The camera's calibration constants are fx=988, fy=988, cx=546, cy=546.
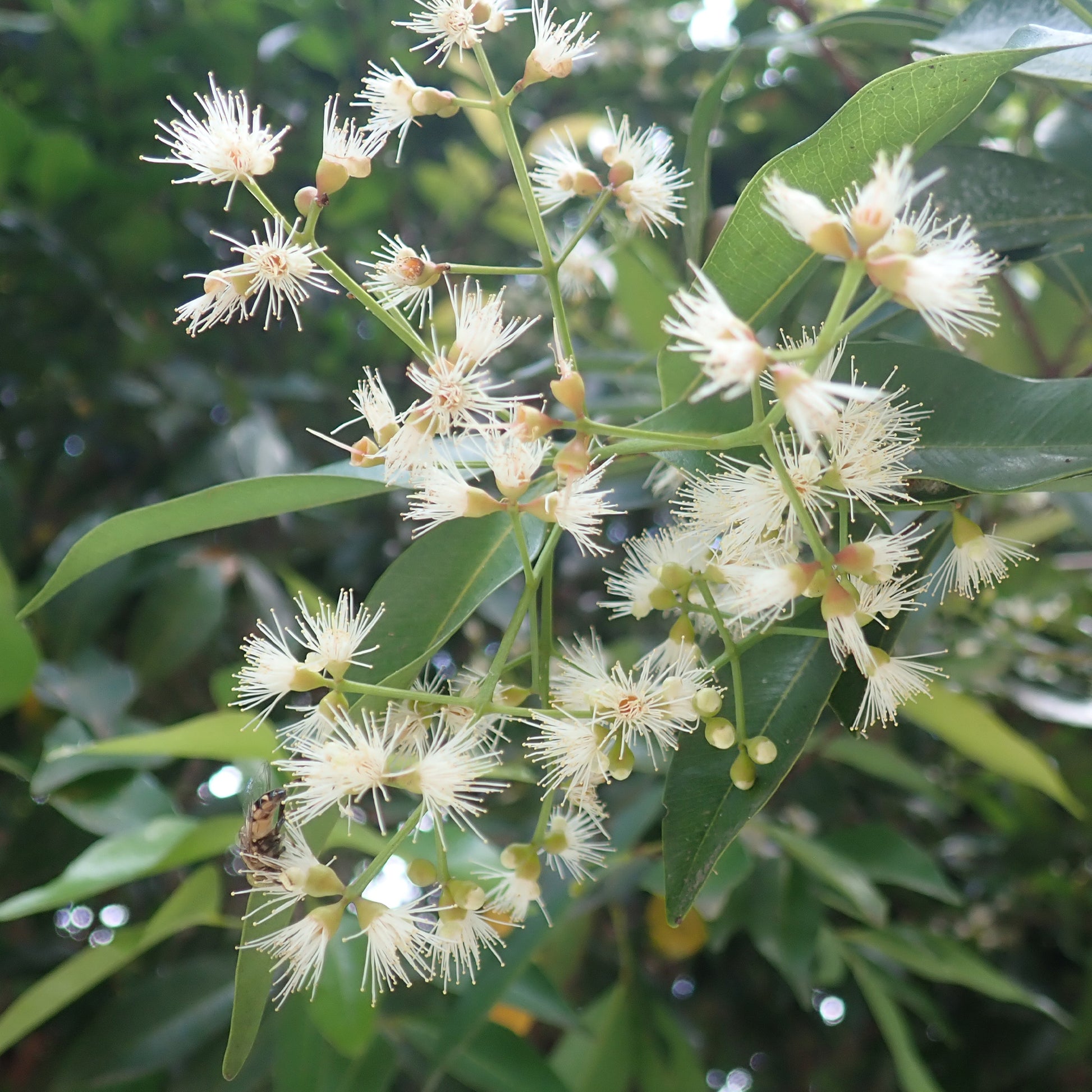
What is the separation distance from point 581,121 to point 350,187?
404 mm

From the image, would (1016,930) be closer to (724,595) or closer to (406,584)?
(724,595)

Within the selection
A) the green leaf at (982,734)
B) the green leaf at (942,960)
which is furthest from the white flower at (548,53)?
the green leaf at (942,960)

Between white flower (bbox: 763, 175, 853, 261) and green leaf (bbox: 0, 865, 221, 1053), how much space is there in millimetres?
801

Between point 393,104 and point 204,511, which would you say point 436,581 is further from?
point 393,104

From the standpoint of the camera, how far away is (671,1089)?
3.97 feet

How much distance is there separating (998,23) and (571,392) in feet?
1.28

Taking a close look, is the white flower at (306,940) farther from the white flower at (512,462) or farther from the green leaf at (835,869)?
the green leaf at (835,869)

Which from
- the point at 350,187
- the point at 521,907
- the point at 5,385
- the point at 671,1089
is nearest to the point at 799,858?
the point at 671,1089

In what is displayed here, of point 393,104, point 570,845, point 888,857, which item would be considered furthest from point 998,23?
point 888,857

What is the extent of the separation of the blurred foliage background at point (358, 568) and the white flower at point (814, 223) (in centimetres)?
41

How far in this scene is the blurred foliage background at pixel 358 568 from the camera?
1079 mm

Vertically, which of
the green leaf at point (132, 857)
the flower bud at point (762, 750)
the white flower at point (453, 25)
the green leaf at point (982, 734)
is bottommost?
Answer: the green leaf at point (982, 734)

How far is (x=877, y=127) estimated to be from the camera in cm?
50

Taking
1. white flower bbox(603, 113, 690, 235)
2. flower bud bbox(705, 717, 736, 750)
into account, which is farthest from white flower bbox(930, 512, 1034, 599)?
white flower bbox(603, 113, 690, 235)
